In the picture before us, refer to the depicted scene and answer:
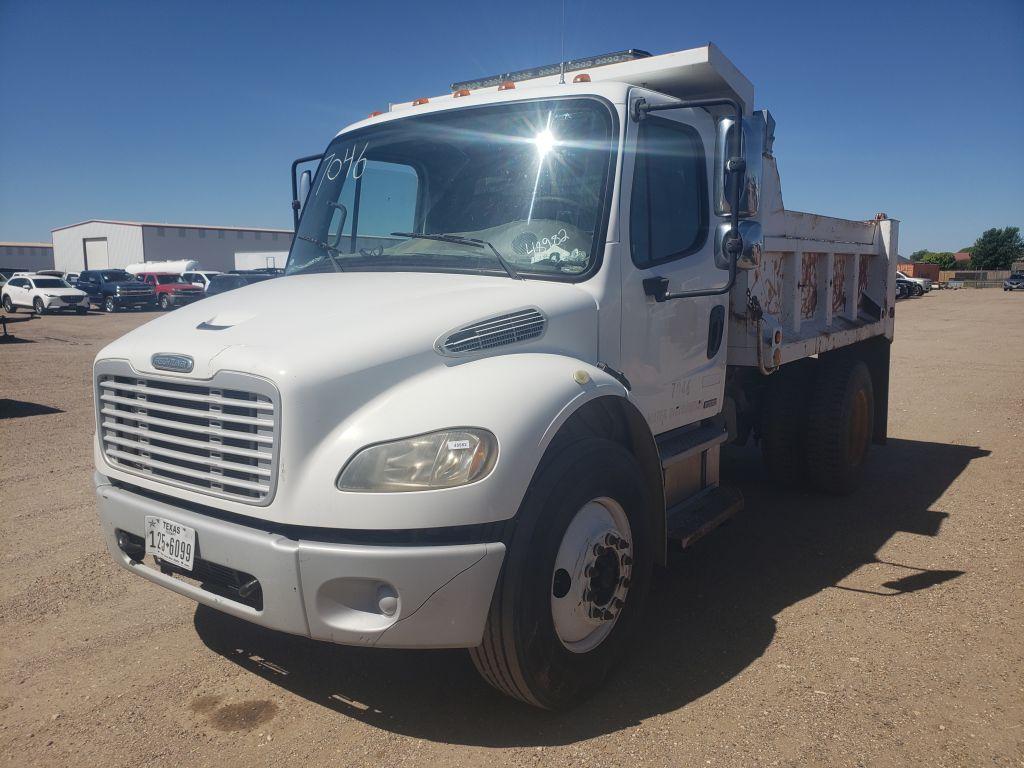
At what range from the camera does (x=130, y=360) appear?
3.24 m

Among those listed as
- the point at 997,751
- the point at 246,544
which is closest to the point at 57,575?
the point at 246,544

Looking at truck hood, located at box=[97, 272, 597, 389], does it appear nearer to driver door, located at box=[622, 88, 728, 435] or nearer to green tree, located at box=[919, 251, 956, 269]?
driver door, located at box=[622, 88, 728, 435]

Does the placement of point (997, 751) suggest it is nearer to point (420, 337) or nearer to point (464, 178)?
point (420, 337)

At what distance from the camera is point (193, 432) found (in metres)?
2.99

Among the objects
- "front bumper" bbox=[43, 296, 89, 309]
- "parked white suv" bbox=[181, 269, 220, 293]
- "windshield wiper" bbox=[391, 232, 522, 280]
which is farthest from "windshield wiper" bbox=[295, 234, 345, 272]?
"parked white suv" bbox=[181, 269, 220, 293]

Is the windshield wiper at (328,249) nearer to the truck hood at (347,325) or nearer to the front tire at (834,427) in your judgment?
the truck hood at (347,325)

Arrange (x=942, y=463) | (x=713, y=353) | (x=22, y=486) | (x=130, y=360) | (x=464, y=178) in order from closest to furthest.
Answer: (x=130, y=360) → (x=464, y=178) → (x=713, y=353) → (x=22, y=486) → (x=942, y=463)

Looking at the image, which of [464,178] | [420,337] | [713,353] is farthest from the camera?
[713,353]

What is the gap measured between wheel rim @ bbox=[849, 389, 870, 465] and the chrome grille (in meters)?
5.11

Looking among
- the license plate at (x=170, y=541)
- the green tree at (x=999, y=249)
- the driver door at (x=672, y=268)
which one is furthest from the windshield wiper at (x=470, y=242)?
the green tree at (x=999, y=249)

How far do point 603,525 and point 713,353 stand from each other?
1.71 metres

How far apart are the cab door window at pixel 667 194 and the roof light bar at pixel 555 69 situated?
25.0 inches

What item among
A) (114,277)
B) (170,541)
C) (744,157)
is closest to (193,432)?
(170,541)

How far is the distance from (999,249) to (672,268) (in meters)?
104
